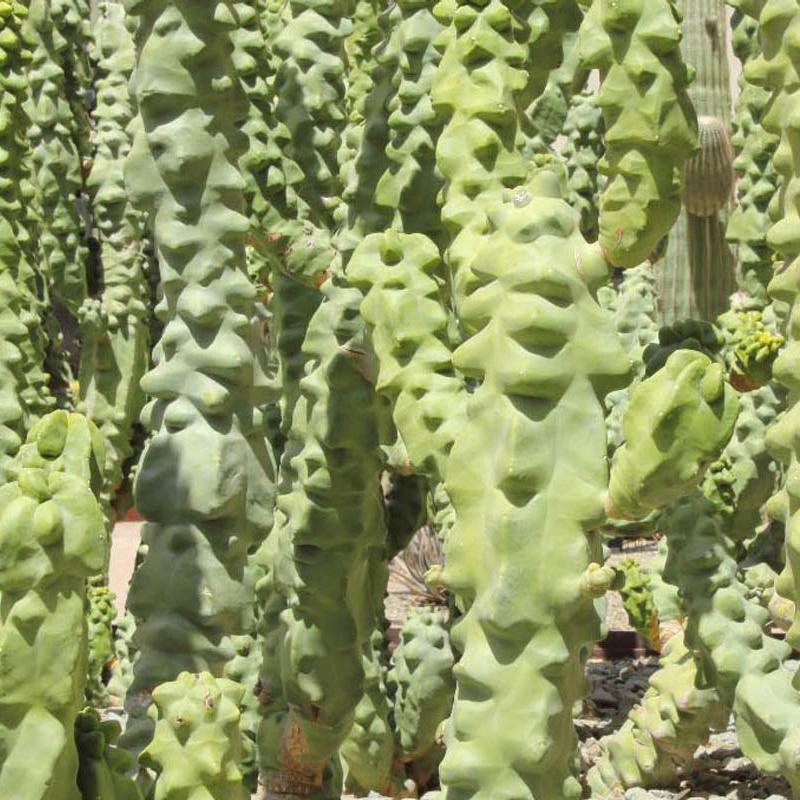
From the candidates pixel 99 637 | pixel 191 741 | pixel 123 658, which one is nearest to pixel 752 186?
pixel 123 658

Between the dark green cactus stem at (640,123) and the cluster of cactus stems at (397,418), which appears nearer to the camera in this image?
the cluster of cactus stems at (397,418)

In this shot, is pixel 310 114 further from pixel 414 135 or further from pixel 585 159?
pixel 585 159

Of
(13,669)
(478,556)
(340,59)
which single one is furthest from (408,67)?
(13,669)

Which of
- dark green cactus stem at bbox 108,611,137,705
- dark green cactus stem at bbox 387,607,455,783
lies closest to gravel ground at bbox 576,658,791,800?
dark green cactus stem at bbox 387,607,455,783

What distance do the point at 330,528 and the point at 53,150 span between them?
6.40 feet

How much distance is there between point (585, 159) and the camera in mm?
5020

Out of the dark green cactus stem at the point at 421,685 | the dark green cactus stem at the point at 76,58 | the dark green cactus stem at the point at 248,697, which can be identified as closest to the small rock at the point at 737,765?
the dark green cactus stem at the point at 421,685

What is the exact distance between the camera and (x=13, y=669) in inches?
77.9

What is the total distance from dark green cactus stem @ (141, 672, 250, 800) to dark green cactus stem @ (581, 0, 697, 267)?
80 centimetres

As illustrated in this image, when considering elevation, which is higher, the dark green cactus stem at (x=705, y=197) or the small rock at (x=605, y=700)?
the dark green cactus stem at (x=705, y=197)

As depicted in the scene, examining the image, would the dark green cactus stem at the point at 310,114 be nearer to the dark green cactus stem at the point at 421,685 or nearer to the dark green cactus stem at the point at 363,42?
the dark green cactus stem at the point at 363,42

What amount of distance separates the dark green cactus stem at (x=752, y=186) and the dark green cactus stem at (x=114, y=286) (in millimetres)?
1724

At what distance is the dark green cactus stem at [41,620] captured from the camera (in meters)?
1.97

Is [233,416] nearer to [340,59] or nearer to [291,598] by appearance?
[291,598]
